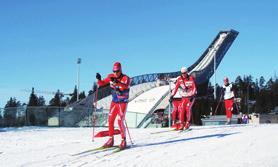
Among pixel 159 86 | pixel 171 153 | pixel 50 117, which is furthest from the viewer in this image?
pixel 159 86

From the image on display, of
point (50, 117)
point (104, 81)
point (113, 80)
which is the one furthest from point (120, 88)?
point (50, 117)

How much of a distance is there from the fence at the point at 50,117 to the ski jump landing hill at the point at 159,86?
2424cm

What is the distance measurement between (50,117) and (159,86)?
53.8m

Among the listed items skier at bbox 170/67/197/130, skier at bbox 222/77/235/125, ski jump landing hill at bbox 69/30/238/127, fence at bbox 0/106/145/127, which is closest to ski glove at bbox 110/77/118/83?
skier at bbox 170/67/197/130

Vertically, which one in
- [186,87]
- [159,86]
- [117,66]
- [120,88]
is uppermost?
[159,86]

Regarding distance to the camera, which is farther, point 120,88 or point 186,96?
point 186,96

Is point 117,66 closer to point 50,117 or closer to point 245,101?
point 50,117

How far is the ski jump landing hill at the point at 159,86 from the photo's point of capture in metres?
67.0

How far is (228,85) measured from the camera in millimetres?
19750

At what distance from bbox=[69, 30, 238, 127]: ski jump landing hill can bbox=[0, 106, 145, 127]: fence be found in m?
24.2

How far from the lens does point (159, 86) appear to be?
80562 millimetres

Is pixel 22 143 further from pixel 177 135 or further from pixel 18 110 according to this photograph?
pixel 18 110

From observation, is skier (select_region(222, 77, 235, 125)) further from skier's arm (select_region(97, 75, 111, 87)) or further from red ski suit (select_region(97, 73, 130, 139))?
skier's arm (select_region(97, 75, 111, 87))

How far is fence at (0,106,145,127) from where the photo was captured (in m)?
26.9
